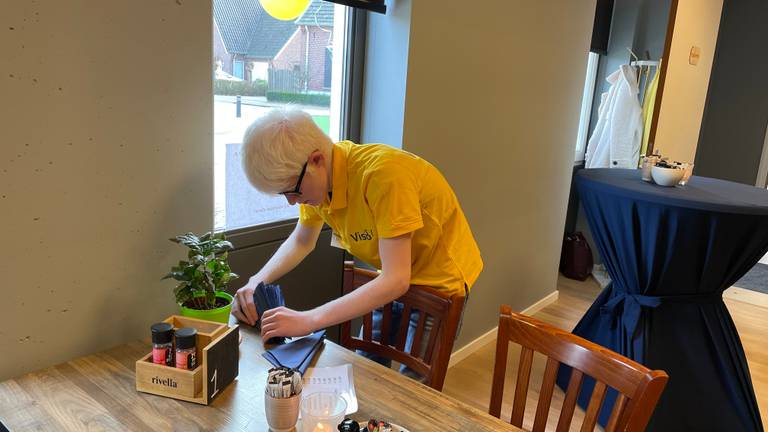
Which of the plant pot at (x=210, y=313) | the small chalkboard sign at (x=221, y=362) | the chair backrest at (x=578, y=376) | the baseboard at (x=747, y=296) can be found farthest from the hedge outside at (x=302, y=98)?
the baseboard at (x=747, y=296)

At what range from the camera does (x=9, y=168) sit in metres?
1.14

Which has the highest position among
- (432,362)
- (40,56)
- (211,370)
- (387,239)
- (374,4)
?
(374,4)

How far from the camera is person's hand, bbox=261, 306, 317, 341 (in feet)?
4.30

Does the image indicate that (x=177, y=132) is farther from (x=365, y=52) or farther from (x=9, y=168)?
(x=365, y=52)

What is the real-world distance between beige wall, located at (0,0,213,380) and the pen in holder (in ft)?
1.99

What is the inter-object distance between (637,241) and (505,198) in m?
0.82

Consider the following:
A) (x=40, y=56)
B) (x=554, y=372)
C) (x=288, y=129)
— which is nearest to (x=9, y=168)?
(x=40, y=56)

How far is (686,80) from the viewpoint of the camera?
448 cm

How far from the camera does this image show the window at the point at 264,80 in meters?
1.75

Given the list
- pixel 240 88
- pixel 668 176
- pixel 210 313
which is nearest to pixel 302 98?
pixel 240 88

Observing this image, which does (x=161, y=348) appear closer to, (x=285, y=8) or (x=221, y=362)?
(x=221, y=362)

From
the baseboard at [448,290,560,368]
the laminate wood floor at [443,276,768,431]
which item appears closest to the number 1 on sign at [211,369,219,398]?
the laminate wood floor at [443,276,768,431]

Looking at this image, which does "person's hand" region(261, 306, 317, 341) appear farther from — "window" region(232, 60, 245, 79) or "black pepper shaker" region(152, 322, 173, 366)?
"window" region(232, 60, 245, 79)

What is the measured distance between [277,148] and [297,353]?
497 mm
